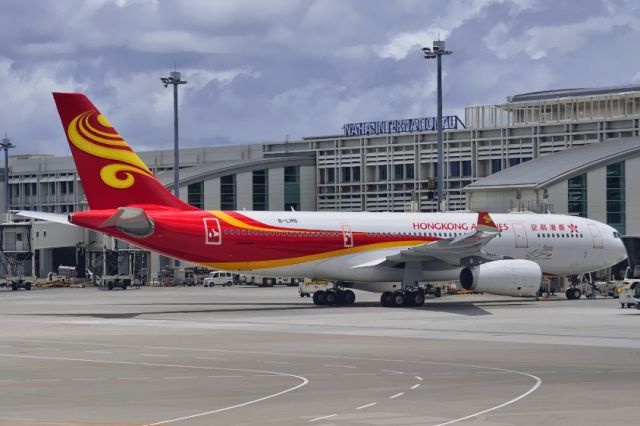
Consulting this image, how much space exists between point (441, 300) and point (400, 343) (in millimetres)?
27680

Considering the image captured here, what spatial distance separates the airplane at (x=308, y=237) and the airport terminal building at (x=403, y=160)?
2874 cm

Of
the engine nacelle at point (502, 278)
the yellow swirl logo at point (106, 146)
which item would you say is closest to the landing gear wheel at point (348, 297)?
the engine nacelle at point (502, 278)

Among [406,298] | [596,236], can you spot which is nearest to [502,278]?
[406,298]

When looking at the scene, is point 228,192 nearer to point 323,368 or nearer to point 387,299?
point 387,299

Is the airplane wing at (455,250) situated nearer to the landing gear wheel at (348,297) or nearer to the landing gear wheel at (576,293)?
the landing gear wheel at (348,297)

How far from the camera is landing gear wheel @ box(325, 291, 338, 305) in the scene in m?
56.2

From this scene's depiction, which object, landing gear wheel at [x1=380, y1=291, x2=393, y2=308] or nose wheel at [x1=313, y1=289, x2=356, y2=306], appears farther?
nose wheel at [x1=313, y1=289, x2=356, y2=306]

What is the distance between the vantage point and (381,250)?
54.4 m

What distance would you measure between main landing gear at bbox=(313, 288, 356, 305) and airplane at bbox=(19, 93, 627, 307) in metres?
0.05

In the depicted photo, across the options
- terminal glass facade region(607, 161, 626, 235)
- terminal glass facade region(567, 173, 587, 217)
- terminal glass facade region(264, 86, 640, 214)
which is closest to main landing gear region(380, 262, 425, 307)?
terminal glass facade region(567, 173, 587, 217)

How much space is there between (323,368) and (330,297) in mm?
29976

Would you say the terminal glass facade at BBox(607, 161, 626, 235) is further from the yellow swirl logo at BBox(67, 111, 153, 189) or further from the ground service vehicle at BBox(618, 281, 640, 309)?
the yellow swirl logo at BBox(67, 111, 153, 189)

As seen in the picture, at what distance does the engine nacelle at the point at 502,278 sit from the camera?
169 ft

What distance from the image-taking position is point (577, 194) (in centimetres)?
8219
